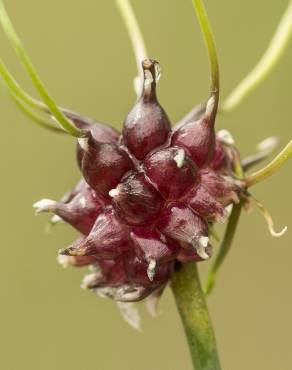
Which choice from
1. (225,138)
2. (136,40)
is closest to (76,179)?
(136,40)

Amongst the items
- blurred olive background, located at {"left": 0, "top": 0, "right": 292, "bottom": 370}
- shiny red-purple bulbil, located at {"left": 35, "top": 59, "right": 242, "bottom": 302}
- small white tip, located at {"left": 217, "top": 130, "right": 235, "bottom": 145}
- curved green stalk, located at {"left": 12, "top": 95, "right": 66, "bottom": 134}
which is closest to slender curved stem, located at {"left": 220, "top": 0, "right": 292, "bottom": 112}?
small white tip, located at {"left": 217, "top": 130, "right": 235, "bottom": 145}

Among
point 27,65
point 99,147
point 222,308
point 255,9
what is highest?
point 27,65

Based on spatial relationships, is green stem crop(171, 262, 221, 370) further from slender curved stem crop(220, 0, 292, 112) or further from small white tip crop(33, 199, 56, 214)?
slender curved stem crop(220, 0, 292, 112)

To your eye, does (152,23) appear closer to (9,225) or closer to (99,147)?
(9,225)

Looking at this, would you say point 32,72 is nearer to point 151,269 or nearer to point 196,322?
point 151,269

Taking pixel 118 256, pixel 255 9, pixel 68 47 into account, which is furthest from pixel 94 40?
pixel 118 256

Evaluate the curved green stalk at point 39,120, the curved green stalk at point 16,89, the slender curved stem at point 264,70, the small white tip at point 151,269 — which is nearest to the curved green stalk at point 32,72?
the curved green stalk at point 16,89

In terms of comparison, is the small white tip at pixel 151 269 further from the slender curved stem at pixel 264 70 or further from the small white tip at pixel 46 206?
the slender curved stem at pixel 264 70
